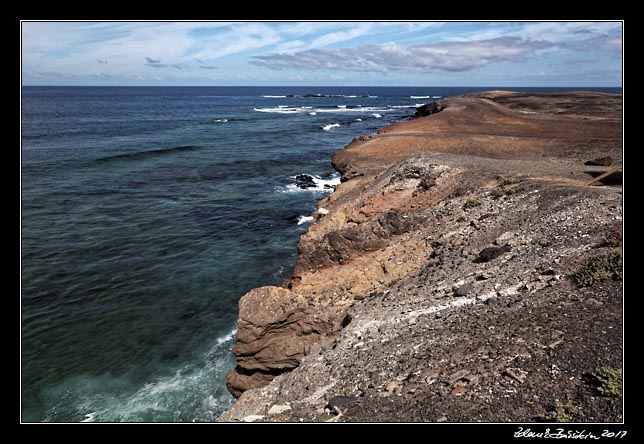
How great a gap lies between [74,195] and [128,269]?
16965 millimetres

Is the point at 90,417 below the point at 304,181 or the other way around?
below

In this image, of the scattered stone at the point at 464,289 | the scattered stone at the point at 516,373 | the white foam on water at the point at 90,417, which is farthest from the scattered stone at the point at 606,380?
the white foam on water at the point at 90,417

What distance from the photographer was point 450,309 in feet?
36.5

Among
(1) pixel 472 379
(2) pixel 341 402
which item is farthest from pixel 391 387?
(1) pixel 472 379

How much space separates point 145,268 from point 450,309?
17.2 metres

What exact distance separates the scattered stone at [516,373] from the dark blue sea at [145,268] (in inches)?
367

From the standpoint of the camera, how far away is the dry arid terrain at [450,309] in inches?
308

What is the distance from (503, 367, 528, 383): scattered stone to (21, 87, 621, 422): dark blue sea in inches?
367

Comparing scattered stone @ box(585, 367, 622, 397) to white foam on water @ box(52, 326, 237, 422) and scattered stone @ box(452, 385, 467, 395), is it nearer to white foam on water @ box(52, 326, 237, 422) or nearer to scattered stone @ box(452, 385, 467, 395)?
scattered stone @ box(452, 385, 467, 395)

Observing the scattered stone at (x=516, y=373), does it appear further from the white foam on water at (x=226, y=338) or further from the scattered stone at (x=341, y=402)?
the white foam on water at (x=226, y=338)

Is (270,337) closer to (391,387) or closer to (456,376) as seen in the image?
(391,387)

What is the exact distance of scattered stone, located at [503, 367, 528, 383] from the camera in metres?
7.83
